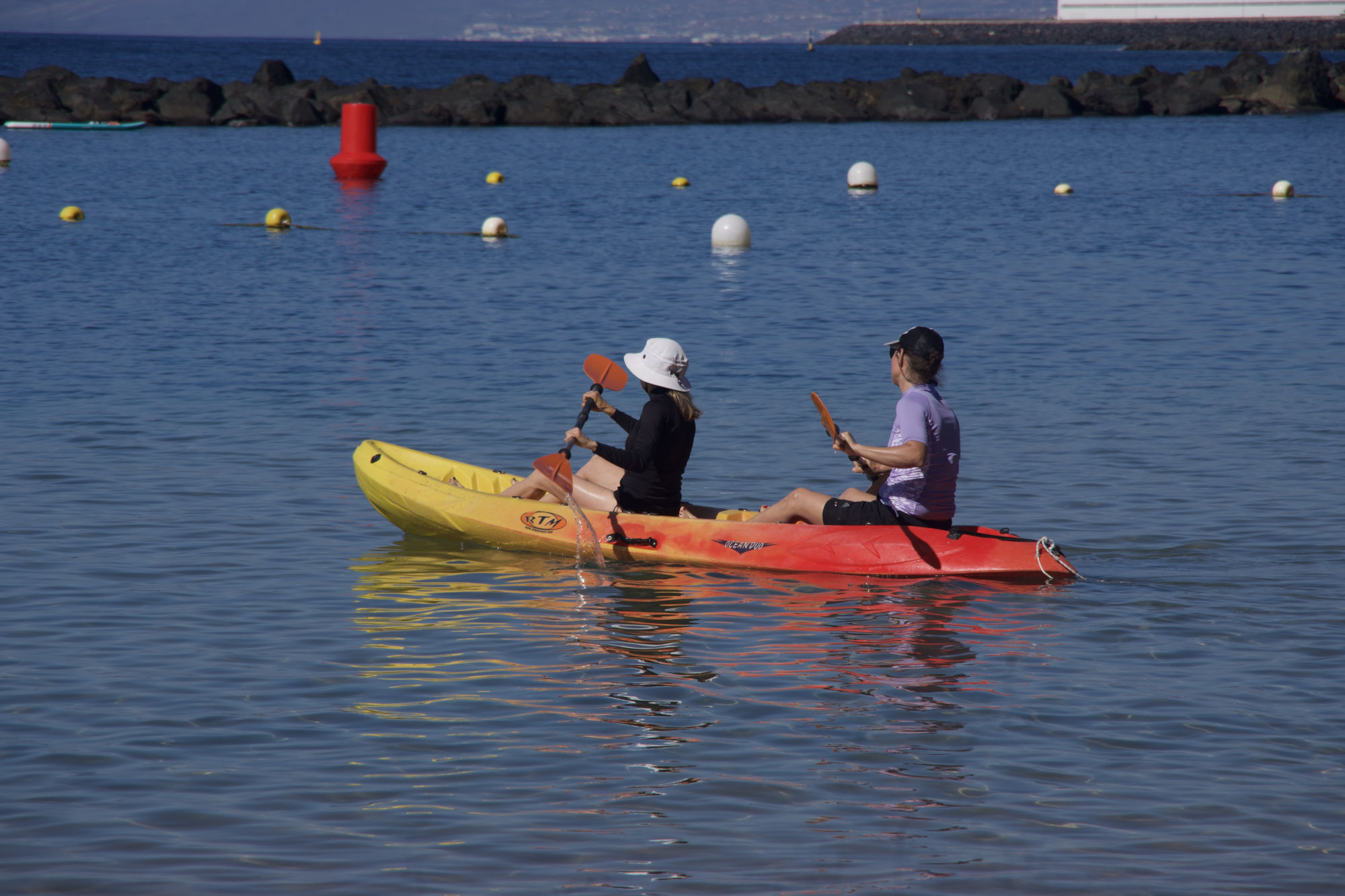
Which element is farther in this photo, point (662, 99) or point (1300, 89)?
point (1300, 89)

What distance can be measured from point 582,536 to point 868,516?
1.79 m

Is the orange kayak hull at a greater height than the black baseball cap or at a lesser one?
lesser

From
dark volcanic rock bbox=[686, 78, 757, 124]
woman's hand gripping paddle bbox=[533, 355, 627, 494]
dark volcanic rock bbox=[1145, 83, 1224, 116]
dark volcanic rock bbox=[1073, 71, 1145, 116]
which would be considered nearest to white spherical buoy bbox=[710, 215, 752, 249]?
woman's hand gripping paddle bbox=[533, 355, 627, 494]

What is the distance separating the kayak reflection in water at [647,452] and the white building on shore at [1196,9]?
481 feet

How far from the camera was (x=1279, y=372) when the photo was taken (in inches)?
579

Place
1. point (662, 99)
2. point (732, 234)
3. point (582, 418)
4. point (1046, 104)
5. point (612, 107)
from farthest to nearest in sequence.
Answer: point (1046, 104) → point (662, 99) → point (612, 107) → point (732, 234) → point (582, 418)

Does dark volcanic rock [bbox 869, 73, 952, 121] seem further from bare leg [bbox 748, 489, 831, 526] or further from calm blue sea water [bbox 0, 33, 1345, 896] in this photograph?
bare leg [bbox 748, 489, 831, 526]

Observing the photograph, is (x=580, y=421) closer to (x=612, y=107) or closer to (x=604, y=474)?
(x=604, y=474)

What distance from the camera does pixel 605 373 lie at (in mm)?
9852

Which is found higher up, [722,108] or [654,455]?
[722,108]

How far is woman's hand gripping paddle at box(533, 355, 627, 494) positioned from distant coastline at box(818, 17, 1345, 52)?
123 meters

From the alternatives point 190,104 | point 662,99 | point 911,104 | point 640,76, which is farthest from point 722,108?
point 190,104

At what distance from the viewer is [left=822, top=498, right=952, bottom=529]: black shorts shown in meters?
8.87

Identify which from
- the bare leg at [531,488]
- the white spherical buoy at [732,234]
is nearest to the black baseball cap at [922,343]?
the bare leg at [531,488]
